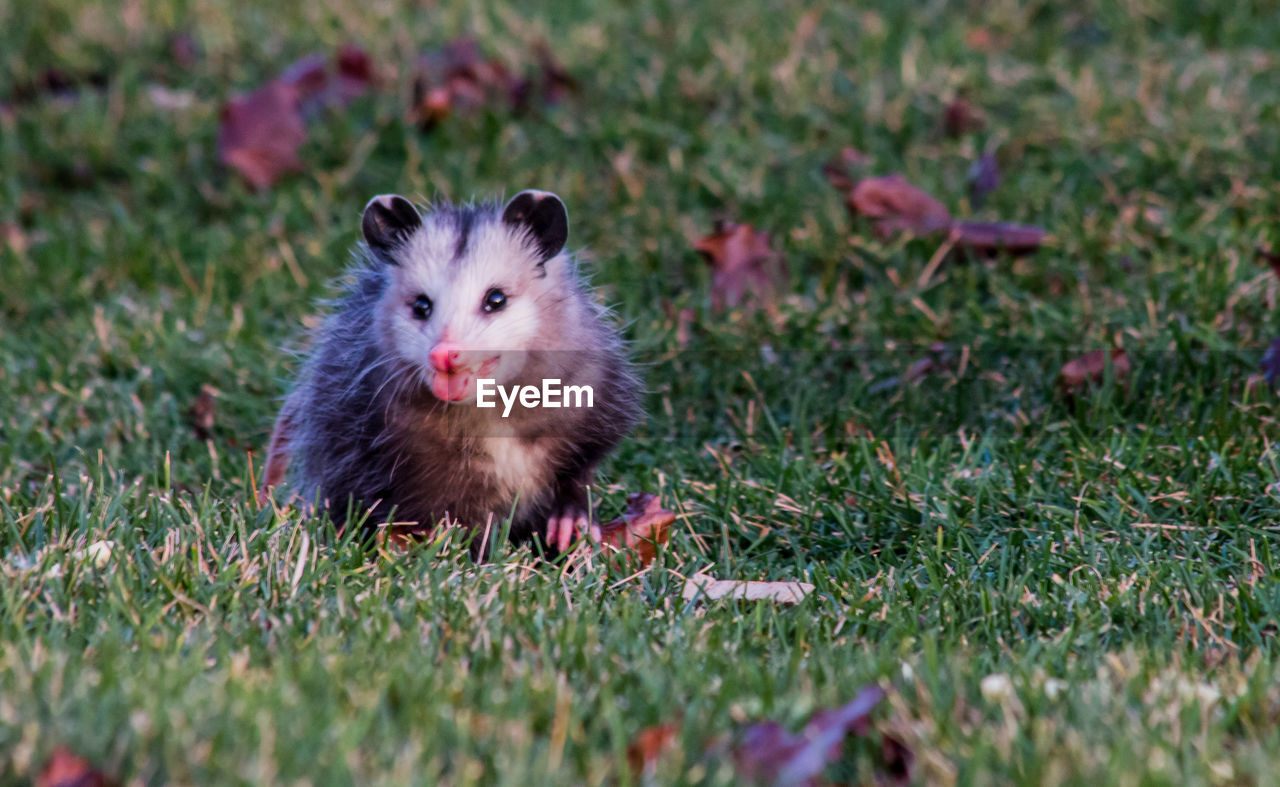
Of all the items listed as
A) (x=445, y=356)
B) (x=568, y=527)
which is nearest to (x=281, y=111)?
(x=568, y=527)

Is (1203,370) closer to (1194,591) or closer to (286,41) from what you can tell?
(1194,591)

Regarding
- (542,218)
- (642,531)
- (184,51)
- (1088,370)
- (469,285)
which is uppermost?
(184,51)

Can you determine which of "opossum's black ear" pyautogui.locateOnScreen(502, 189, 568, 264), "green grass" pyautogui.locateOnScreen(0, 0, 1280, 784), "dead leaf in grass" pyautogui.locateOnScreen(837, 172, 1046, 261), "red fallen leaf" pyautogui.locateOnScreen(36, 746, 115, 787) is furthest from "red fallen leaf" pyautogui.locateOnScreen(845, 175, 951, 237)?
"red fallen leaf" pyautogui.locateOnScreen(36, 746, 115, 787)

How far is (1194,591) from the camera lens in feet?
9.35

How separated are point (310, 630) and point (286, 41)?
4.55m

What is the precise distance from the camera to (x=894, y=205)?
4.90 meters

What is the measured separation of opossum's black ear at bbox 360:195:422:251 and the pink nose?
0.48m

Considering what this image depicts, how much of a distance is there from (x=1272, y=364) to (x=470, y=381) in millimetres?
2201

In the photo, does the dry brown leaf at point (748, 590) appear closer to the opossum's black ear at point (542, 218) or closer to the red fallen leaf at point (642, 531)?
the red fallen leaf at point (642, 531)

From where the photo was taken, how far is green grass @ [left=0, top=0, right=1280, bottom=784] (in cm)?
222

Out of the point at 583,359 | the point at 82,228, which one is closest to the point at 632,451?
the point at 583,359

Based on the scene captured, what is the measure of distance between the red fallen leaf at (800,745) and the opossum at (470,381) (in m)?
1.13

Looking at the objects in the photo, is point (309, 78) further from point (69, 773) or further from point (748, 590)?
point (69, 773)

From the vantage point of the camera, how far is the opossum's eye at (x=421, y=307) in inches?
122
